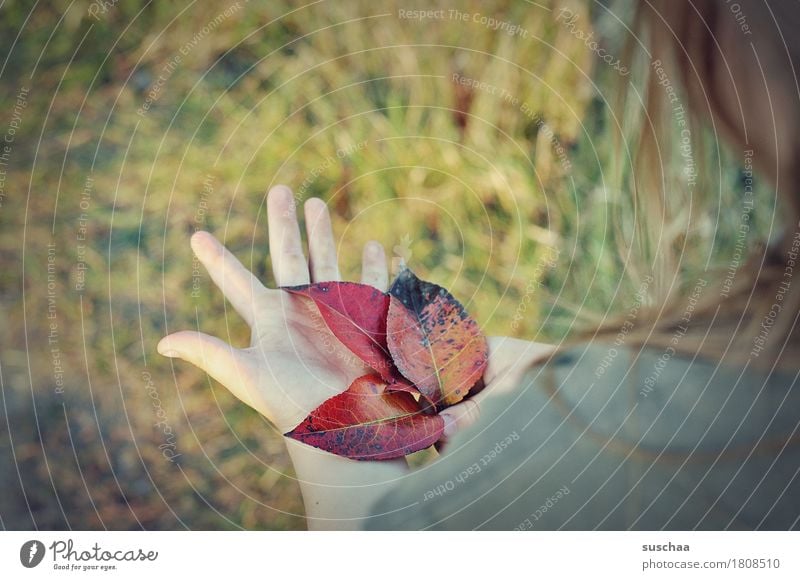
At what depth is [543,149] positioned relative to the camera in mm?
820

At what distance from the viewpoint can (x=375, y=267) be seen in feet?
2.59

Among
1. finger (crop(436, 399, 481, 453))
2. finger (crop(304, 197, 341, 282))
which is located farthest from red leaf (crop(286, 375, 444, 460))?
finger (crop(304, 197, 341, 282))

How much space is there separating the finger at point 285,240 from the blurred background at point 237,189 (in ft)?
0.05

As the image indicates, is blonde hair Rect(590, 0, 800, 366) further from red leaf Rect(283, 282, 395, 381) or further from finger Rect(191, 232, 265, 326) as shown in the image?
finger Rect(191, 232, 265, 326)

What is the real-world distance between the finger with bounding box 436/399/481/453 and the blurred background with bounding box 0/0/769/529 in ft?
0.34

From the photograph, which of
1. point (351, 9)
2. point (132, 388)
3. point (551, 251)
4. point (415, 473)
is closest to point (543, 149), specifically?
point (551, 251)

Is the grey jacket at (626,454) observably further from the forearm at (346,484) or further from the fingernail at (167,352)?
the fingernail at (167,352)

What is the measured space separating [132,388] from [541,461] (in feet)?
1.17

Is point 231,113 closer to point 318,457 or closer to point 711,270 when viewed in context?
point 318,457

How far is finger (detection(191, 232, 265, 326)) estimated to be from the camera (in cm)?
76

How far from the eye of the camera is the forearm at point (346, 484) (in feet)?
2.38
